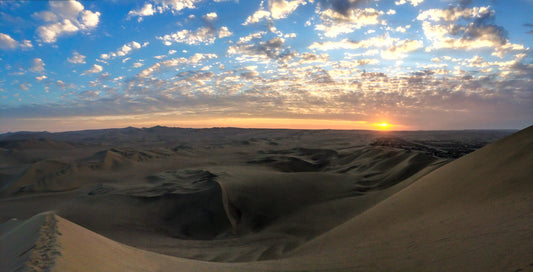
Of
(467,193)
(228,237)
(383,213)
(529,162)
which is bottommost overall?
(228,237)

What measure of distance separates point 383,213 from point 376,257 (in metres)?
3.32

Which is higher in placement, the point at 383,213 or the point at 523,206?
the point at 523,206

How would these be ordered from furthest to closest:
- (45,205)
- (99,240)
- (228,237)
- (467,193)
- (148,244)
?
1. (45,205)
2. (228,237)
3. (148,244)
4. (467,193)
5. (99,240)

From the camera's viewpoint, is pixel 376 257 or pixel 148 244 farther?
pixel 148 244

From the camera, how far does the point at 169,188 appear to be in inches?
595

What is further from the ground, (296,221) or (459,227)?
(459,227)

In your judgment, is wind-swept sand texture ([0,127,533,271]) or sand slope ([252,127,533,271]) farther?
wind-swept sand texture ([0,127,533,271])

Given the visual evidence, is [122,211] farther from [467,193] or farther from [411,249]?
[467,193]

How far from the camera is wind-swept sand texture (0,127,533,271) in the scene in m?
3.45

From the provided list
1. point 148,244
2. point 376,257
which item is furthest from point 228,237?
point 376,257

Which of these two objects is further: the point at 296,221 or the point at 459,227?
the point at 296,221

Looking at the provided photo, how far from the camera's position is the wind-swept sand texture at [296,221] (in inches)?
136

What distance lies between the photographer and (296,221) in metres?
10.7

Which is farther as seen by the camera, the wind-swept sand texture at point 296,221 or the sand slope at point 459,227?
the wind-swept sand texture at point 296,221
